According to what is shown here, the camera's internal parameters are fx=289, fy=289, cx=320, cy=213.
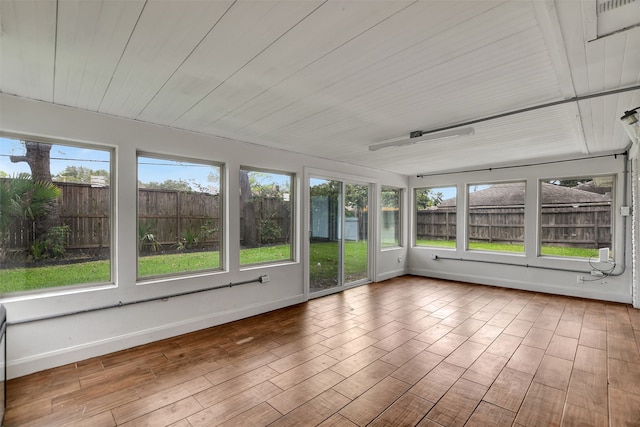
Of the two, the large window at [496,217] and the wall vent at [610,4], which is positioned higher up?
the wall vent at [610,4]

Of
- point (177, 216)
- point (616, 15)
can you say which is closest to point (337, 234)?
point (177, 216)

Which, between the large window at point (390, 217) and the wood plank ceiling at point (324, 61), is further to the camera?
the large window at point (390, 217)

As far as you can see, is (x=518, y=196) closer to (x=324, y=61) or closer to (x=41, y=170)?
(x=324, y=61)

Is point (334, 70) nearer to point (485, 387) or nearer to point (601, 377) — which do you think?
point (485, 387)

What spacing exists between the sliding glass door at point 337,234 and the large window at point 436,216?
1.76 meters

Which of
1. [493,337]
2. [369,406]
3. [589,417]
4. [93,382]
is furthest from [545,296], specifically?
[93,382]

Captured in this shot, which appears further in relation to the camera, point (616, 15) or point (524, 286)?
point (524, 286)

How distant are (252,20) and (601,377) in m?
3.81

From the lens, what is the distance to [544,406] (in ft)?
6.95

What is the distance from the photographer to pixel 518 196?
18.6 ft

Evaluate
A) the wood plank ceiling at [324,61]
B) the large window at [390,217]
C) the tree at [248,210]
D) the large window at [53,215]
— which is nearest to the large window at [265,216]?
the tree at [248,210]

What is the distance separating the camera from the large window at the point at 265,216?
4.12 metres

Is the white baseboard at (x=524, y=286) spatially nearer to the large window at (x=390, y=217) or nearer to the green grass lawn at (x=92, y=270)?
the large window at (x=390, y=217)

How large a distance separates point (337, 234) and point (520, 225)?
3610 mm
